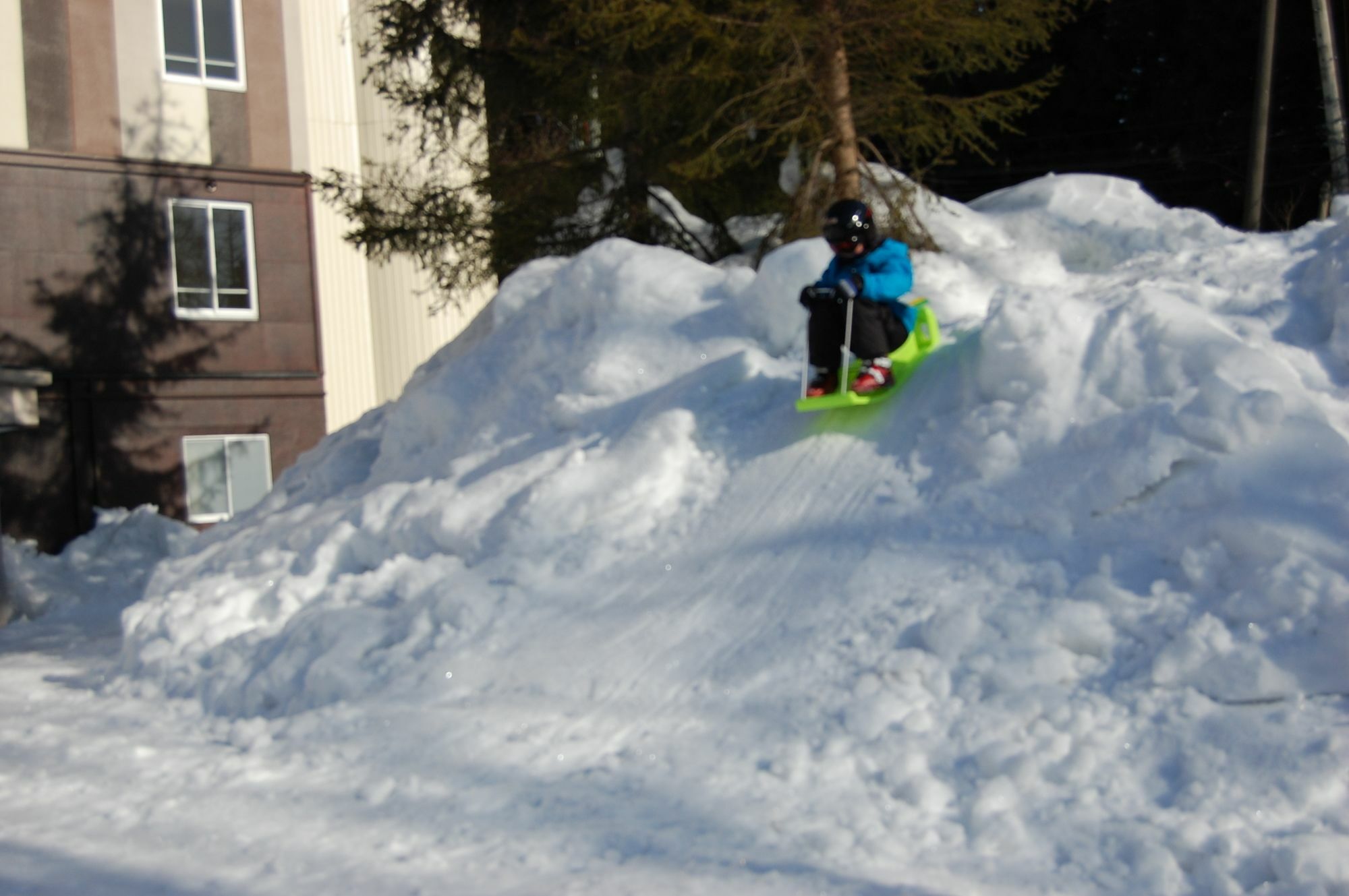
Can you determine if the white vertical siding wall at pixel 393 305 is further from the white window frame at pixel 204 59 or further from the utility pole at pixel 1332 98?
the utility pole at pixel 1332 98

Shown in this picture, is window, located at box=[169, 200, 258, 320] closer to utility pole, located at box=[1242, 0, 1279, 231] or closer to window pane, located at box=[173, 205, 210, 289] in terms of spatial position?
window pane, located at box=[173, 205, 210, 289]

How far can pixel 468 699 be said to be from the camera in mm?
5070

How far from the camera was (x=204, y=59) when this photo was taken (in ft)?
55.3

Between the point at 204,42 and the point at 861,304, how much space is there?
46.0ft

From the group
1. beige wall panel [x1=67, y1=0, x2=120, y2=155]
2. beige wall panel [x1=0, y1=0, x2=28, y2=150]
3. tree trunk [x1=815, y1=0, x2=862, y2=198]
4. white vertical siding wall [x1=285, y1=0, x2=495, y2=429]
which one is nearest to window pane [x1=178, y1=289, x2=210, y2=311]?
white vertical siding wall [x1=285, y1=0, x2=495, y2=429]

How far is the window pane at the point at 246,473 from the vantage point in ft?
55.5

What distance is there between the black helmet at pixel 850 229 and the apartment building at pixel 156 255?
371 inches

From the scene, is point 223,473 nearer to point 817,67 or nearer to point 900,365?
point 817,67

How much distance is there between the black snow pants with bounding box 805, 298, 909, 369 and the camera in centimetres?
626

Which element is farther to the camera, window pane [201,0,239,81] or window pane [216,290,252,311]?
window pane [216,290,252,311]

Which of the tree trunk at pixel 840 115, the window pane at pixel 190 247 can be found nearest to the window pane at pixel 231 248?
the window pane at pixel 190 247

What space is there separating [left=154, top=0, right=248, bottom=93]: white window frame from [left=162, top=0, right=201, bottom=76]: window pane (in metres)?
0.04

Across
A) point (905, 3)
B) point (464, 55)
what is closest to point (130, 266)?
point (464, 55)

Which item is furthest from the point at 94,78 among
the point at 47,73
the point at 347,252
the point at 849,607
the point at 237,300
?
the point at 849,607
